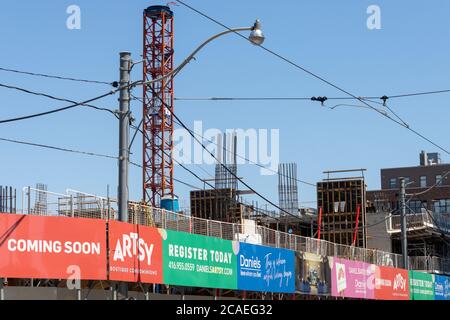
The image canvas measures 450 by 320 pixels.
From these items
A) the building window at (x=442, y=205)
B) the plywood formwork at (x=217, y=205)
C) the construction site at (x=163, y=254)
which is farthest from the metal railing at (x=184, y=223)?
the building window at (x=442, y=205)

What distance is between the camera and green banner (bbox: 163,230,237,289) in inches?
1118

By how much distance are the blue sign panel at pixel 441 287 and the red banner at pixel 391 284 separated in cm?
498

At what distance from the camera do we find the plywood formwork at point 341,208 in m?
67.6

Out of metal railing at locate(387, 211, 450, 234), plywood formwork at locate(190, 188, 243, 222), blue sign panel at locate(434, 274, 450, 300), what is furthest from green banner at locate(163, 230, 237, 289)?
metal railing at locate(387, 211, 450, 234)

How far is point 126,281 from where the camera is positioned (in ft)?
85.4

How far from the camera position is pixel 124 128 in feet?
74.8

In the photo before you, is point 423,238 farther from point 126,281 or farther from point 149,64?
point 126,281

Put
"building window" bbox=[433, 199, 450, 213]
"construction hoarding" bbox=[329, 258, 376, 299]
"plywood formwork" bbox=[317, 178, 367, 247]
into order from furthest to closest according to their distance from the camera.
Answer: "building window" bbox=[433, 199, 450, 213]
"plywood formwork" bbox=[317, 178, 367, 247]
"construction hoarding" bbox=[329, 258, 376, 299]

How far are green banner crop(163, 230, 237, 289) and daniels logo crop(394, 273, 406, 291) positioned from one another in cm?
1852

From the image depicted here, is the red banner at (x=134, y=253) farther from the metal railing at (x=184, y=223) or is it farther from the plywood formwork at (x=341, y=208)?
the plywood formwork at (x=341, y=208)

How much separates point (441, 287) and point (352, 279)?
13926mm

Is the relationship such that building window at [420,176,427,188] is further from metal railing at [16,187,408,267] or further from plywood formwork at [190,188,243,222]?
metal railing at [16,187,408,267]

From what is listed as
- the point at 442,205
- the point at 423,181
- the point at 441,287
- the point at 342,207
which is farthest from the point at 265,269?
the point at 423,181
